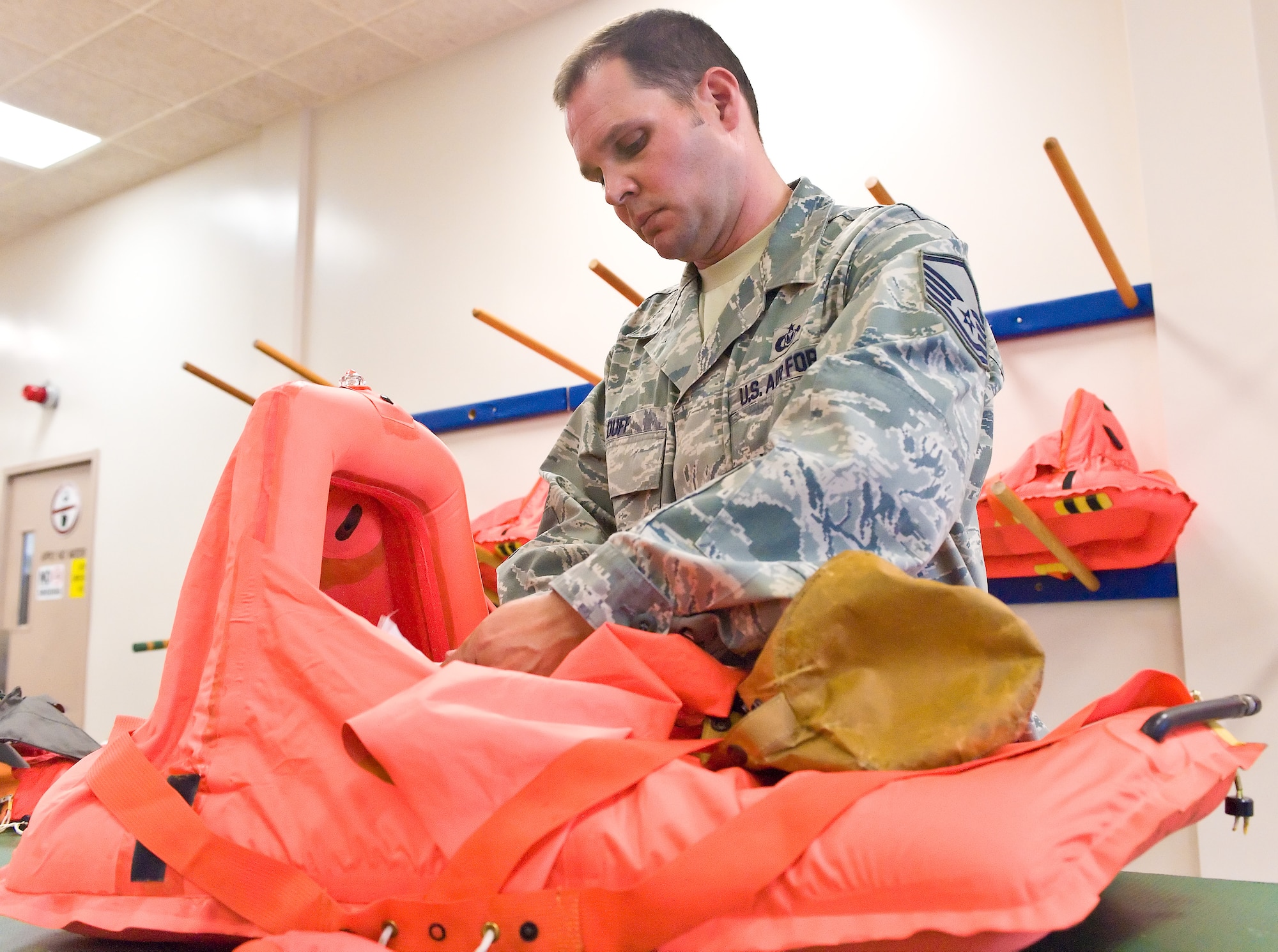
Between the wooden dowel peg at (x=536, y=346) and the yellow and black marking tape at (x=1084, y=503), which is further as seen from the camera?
the wooden dowel peg at (x=536, y=346)

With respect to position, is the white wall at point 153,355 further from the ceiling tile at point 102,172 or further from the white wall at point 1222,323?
the white wall at point 1222,323

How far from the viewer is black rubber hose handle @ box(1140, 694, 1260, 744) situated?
2.02 feet

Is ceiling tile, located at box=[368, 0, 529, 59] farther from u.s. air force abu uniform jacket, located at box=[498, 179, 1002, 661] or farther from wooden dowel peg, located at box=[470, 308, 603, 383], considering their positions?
u.s. air force abu uniform jacket, located at box=[498, 179, 1002, 661]

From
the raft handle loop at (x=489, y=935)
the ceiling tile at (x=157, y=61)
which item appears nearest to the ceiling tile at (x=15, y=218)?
the ceiling tile at (x=157, y=61)

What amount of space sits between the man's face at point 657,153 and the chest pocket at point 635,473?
25 cm

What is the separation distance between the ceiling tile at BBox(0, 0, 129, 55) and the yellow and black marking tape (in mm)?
3460

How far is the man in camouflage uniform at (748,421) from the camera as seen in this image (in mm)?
780

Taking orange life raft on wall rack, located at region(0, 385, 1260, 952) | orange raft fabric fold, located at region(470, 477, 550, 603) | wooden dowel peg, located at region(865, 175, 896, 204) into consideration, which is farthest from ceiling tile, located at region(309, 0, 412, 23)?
orange life raft on wall rack, located at region(0, 385, 1260, 952)

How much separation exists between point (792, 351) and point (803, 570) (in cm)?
35

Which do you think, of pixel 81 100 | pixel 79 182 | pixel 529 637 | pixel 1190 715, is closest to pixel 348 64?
pixel 81 100

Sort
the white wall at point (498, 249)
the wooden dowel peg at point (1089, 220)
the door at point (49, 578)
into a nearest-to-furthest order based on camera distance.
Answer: the wooden dowel peg at point (1089, 220) → the white wall at point (498, 249) → the door at point (49, 578)

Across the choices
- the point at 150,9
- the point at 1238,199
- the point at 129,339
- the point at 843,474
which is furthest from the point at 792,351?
the point at 129,339

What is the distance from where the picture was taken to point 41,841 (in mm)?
751

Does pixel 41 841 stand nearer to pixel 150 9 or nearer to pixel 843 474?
pixel 843 474
